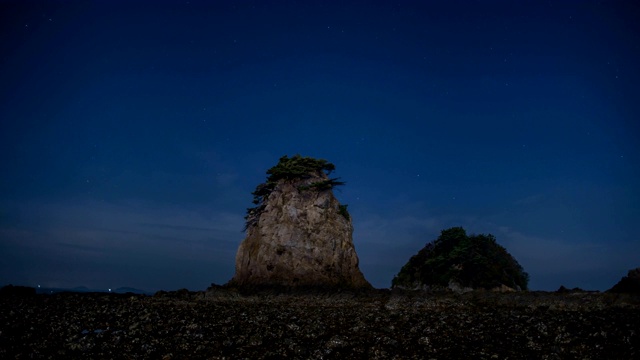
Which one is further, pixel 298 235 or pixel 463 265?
pixel 463 265

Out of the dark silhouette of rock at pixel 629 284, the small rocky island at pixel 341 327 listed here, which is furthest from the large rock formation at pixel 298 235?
the dark silhouette of rock at pixel 629 284

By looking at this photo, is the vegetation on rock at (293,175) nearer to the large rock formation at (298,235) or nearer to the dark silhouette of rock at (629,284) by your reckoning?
the large rock formation at (298,235)

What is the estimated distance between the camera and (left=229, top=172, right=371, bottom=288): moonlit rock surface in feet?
165

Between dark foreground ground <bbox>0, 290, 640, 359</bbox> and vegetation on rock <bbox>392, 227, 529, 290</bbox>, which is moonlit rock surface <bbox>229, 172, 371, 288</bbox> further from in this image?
dark foreground ground <bbox>0, 290, 640, 359</bbox>

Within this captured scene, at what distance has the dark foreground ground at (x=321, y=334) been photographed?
14.7 metres

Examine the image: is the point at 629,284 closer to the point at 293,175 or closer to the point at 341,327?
the point at 341,327

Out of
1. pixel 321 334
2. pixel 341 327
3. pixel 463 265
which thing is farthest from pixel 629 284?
pixel 463 265

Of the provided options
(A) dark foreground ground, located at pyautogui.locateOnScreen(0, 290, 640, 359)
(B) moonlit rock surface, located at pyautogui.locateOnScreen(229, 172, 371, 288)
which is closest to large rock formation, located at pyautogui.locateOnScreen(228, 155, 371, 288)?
(B) moonlit rock surface, located at pyautogui.locateOnScreen(229, 172, 371, 288)

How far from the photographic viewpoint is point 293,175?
186 ft

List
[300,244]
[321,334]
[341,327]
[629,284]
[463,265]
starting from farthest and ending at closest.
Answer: [463,265], [300,244], [629,284], [341,327], [321,334]

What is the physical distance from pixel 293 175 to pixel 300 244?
10.7m

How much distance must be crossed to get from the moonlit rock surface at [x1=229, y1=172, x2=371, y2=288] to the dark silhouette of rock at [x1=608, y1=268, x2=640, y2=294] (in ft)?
93.5

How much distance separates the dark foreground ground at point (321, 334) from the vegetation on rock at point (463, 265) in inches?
1010

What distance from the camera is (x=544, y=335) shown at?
1677 cm
